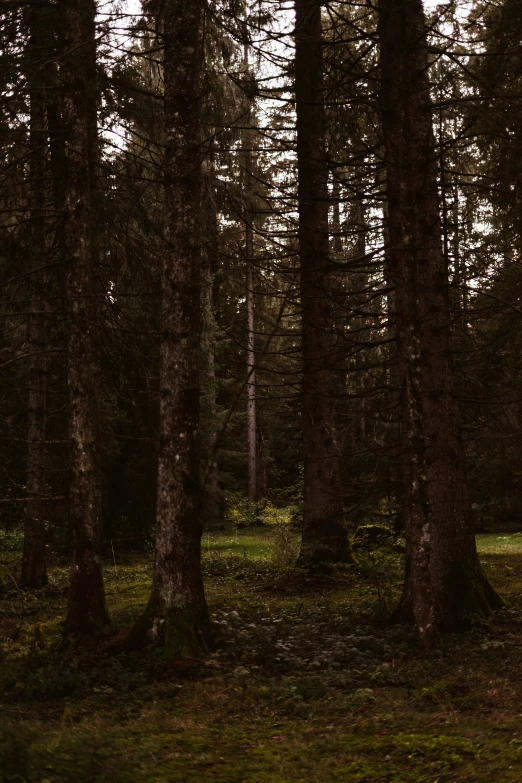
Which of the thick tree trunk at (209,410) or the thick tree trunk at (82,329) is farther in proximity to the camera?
the thick tree trunk at (209,410)

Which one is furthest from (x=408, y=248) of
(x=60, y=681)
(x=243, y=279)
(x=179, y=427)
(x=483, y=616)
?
(x=243, y=279)

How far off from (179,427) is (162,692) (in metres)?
2.88

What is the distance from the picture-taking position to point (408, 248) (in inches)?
301

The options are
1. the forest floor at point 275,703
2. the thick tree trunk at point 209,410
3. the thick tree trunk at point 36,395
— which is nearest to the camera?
the forest floor at point 275,703

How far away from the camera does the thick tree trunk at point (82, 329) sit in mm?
8984

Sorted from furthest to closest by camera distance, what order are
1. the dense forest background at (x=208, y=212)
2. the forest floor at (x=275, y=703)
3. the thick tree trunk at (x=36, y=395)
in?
1. the thick tree trunk at (x=36, y=395)
2. the dense forest background at (x=208, y=212)
3. the forest floor at (x=275, y=703)

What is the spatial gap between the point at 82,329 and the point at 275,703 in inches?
212

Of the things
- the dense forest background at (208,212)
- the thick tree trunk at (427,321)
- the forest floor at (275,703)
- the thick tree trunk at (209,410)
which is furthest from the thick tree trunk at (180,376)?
the thick tree trunk at (209,410)

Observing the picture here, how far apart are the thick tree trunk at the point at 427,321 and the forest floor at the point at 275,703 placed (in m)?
0.62

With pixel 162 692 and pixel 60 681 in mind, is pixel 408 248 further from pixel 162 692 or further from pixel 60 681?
pixel 60 681

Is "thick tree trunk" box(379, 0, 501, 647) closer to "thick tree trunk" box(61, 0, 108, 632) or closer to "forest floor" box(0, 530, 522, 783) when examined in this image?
"forest floor" box(0, 530, 522, 783)

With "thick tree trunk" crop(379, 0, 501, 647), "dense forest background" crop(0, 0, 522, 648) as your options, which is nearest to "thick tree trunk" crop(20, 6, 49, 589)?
"dense forest background" crop(0, 0, 522, 648)

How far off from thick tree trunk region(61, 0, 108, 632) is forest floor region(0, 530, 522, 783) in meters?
0.66

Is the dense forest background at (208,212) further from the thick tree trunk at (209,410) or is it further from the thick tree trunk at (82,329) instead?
the thick tree trunk at (209,410)
